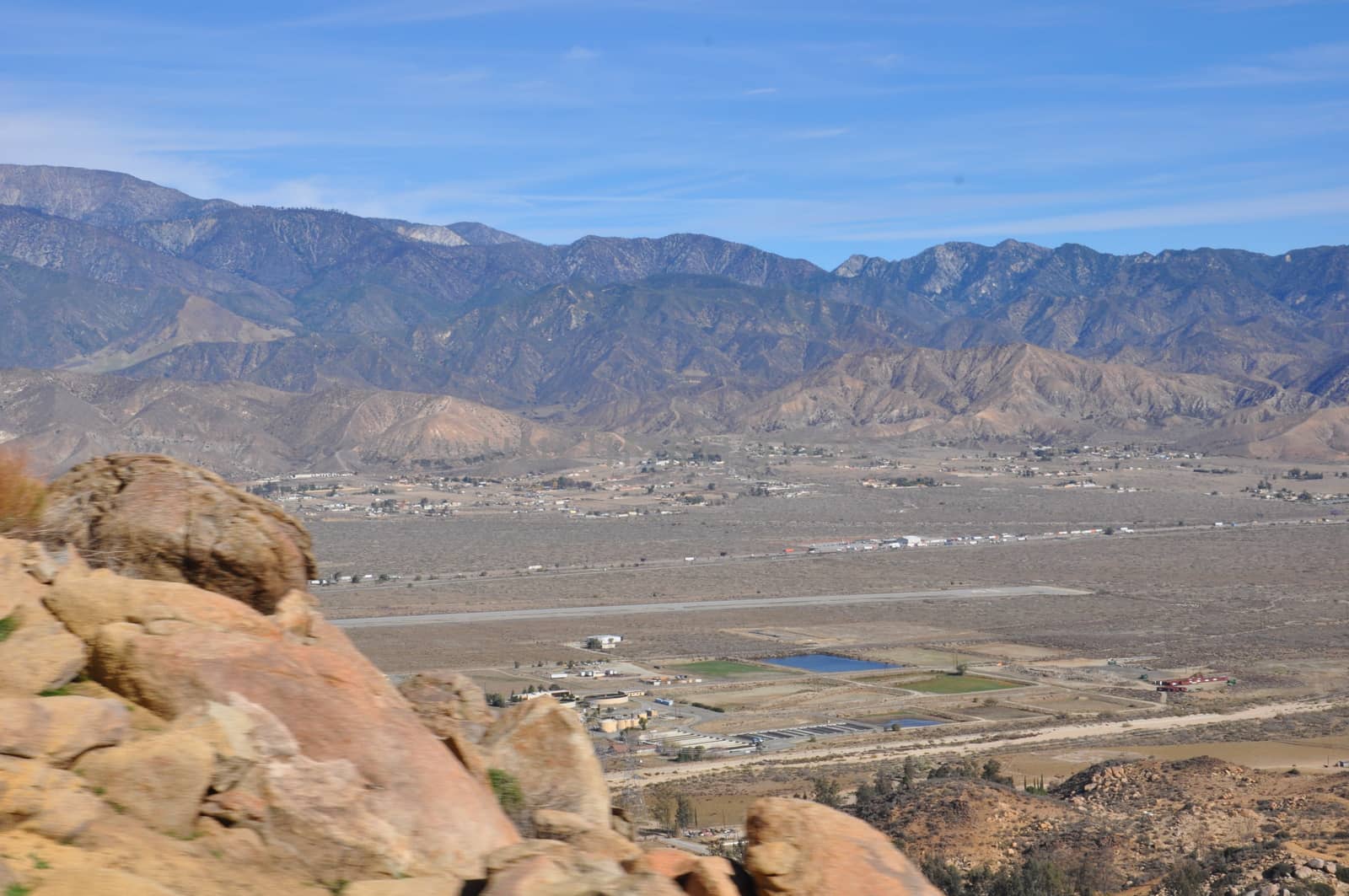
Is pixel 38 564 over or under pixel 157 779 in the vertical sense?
over

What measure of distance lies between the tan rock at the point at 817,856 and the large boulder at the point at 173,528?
559cm

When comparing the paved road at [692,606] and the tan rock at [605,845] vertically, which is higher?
the tan rock at [605,845]

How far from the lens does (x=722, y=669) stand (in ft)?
233

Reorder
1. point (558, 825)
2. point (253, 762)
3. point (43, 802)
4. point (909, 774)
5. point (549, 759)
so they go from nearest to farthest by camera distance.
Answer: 1. point (43, 802)
2. point (253, 762)
3. point (558, 825)
4. point (549, 759)
5. point (909, 774)

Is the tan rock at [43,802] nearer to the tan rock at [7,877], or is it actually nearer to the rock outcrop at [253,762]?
the rock outcrop at [253,762]

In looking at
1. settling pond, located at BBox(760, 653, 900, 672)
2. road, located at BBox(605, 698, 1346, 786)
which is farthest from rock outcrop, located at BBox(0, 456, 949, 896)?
settling pond, located at BBox(760, 653, 900, 672)

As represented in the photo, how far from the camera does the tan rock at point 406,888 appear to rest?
34.7 feet

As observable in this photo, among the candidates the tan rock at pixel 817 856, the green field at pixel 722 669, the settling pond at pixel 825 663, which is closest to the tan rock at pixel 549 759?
the tan rock at pixel 817 856

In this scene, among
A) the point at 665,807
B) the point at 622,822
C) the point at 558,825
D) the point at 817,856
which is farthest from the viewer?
the point at 665,807

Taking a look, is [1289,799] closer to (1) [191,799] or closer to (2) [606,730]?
(2) [606,730]

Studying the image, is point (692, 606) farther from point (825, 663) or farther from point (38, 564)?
point (38, 564)

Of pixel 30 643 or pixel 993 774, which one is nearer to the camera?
pixel 30 643

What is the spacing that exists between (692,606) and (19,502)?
81.6 metres

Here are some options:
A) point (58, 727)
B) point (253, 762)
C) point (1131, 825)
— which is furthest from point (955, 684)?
point (58, 727)
